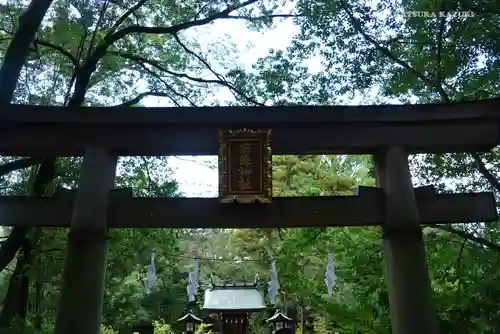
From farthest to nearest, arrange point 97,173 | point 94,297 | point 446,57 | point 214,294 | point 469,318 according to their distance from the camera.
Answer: point 214,294 < point 446,57 < point 469,318 < point 97,173 < point 94,297

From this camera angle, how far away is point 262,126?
5160mm

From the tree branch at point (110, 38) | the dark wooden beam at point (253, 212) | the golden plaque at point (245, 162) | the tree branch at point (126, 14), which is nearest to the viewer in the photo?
the dark wooden beam at point (253, 212)

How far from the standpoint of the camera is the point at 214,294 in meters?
15.7

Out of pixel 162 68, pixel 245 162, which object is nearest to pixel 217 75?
pixel 162 68

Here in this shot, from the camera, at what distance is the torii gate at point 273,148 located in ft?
15.8

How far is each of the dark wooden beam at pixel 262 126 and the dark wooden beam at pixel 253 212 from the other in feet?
A: 2.02

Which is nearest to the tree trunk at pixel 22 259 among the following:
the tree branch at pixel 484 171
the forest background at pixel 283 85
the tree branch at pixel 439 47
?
the forest background at pixel 283 85

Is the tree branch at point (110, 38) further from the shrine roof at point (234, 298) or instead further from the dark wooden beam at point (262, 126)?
the shrine roof at point (234, 298)

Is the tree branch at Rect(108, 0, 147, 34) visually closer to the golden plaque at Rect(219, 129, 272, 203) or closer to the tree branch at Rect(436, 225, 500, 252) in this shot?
the golden plaque at Rect(219, 129, 272, 203)

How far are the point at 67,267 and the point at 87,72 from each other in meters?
4.75

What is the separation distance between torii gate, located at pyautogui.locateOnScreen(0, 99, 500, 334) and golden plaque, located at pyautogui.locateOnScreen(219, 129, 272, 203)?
13 centimetres

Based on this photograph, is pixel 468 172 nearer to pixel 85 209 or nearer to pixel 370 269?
pixel 370 269

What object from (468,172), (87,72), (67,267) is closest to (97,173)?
(67,267)

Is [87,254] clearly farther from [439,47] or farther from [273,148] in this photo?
[439,47]
